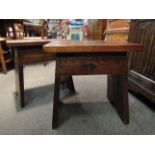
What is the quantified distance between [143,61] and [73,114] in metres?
0.78

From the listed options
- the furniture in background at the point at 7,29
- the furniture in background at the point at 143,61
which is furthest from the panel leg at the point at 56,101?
the furniture in background at the point at 7,29

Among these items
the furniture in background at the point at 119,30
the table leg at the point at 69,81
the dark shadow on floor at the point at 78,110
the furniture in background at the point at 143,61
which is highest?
the furniture in background at the point at 119,30

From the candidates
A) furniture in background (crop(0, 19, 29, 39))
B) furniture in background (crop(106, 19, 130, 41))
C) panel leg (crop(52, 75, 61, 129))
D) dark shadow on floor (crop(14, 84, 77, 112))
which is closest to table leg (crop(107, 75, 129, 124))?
panel leg (crop(52, 75, 61, 129))

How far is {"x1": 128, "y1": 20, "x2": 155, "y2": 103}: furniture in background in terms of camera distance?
44.0 inches

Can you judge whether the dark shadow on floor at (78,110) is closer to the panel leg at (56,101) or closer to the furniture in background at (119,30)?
the panel leg at (56,101)

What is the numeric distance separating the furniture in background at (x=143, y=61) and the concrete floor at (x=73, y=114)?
173 mm

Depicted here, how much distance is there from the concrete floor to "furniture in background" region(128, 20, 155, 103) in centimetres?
17

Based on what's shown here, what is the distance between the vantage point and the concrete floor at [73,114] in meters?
0.93

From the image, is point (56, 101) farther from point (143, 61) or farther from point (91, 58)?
point (143, 61)

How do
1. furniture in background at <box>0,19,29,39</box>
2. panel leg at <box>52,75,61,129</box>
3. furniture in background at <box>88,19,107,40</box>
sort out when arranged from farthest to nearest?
furniture in background at <box>88,19,107,40</box>
furniture in background at <box>0,19,29,39</box>
panel leg at <box>52,75,61,129</box>

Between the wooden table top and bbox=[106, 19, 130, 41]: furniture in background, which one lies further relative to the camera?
bbox=[106, 19, 130, 41]: furniture in background

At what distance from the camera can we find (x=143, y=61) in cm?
124

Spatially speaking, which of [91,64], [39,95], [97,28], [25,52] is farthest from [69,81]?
[97,28]

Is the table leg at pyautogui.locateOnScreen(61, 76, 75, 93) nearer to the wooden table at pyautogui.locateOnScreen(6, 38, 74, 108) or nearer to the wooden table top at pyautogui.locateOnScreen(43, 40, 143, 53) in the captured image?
the wooden table at pyautogui.locateOnScreen(6, 38, 74, 108)
